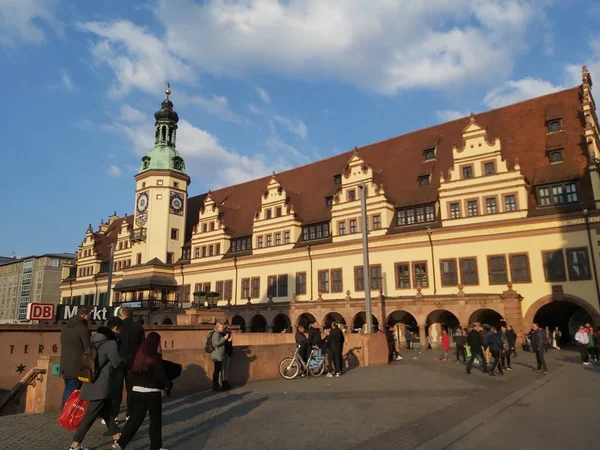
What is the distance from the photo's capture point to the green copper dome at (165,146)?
182ft

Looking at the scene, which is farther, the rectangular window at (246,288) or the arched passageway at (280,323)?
the rectangular window at (246,288)

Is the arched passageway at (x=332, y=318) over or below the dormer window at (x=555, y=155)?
below

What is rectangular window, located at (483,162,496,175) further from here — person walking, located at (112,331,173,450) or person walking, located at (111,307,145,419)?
person walking, located at (112,331,173,450)

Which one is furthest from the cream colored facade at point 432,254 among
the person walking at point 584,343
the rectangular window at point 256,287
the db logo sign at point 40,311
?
the db logo sign at point 40,311

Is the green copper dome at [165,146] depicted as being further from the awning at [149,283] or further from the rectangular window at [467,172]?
the rectangular window at [467,172]

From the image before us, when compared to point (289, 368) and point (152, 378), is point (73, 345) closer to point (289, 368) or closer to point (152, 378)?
point (152, 378)

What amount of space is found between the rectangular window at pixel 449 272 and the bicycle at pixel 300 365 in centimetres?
1817

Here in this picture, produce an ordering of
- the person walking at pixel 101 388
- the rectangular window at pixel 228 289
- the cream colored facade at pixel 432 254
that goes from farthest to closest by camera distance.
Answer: the rectangular window at pixel 228 289 → the cream colored facade at pixel 432 254 → the person walking at pixel 101 388

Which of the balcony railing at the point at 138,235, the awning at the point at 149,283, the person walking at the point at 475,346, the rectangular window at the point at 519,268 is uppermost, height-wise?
the balcony railing at the point at 138,235

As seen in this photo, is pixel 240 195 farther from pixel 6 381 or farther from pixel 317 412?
pixel 317 412

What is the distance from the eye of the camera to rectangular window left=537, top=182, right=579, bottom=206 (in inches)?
1161

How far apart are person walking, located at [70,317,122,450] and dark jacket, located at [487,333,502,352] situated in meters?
13.9

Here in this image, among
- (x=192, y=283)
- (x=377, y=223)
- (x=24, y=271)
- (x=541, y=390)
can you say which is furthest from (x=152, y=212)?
(x=24, y=271)

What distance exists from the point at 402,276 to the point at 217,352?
77.5 feet
